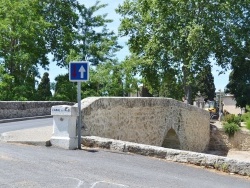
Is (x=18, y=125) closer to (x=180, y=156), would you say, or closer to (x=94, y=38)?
(x=180, y=156)

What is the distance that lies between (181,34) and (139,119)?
77.1ft

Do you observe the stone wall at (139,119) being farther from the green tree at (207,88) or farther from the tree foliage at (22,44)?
the green tree at (207,88)

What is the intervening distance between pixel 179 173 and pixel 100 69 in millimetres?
26028

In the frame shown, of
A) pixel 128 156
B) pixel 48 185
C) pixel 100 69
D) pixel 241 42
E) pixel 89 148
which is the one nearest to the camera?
pixel 48 185

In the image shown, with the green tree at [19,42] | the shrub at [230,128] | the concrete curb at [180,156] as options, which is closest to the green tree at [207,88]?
the shrub at [230,128]

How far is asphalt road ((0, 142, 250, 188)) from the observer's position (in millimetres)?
6508

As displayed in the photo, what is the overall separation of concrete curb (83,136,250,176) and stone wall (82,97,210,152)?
2.48ft

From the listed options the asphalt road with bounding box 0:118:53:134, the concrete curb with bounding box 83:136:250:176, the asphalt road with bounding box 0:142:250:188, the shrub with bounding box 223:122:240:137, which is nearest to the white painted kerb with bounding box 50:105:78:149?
the asphalt road with bounding box 0:142:250:188

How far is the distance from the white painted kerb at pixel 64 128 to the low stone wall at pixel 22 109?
8.40m

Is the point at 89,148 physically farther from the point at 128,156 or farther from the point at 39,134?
the point at 39,134

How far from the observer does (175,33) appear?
38.7 metres

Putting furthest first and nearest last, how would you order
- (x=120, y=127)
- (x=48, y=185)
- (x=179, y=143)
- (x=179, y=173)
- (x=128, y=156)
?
(x=179, y=143)
(x=120, y=127)
(x=128, y=156)
(x=179, y=173)
(x=48, y=185)

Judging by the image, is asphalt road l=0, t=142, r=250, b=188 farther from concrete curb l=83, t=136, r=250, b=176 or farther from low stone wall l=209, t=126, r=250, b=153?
low stone wall l=209, t=126, r=250, b=153

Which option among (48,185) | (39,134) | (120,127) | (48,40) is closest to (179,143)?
(120,127)
